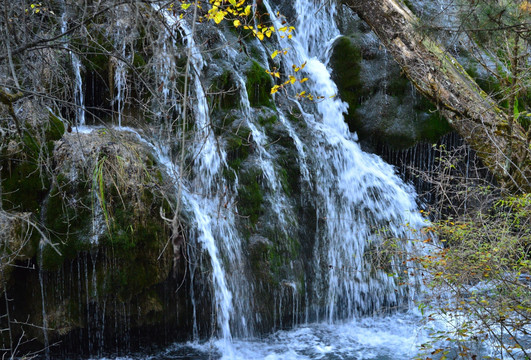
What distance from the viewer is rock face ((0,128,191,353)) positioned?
472 cm

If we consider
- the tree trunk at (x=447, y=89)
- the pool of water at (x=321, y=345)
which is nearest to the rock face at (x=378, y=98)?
the tree trunk at (x=447, y=89)

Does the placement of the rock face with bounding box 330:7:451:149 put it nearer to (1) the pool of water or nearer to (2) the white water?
(2) the white water

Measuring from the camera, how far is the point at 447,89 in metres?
5.86

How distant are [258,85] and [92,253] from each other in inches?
152

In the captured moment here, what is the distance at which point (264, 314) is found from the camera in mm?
5848

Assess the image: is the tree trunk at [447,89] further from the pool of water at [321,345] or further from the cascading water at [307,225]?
the pool of water at [321,345]

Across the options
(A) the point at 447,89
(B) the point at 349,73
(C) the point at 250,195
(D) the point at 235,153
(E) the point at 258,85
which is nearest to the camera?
(A) the point at 447,89

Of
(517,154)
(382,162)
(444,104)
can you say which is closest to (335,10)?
(382,162)

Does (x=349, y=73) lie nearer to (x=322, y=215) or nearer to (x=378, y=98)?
(x=378, y=98)

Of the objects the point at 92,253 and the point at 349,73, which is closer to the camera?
the point at 92,253

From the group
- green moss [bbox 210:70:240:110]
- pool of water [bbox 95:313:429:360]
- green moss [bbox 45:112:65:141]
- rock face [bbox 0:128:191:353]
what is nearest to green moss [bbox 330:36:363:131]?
green moss [bbox 210:70:240:110]

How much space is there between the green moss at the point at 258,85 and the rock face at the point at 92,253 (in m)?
2.65

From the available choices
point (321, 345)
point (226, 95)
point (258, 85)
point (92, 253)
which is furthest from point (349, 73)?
point (92, 253)

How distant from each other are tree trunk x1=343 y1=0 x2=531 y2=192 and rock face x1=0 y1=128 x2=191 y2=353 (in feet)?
11.9
